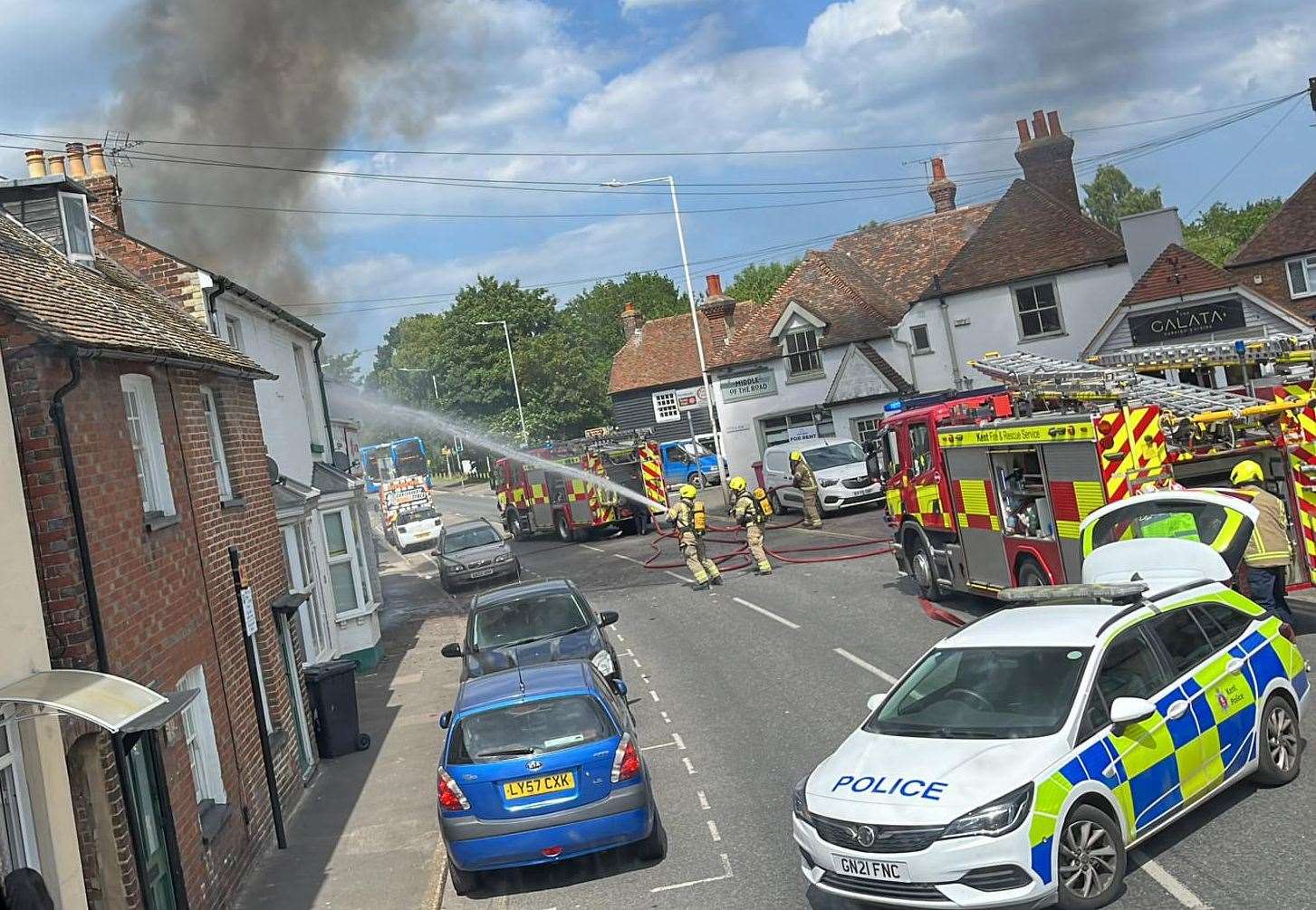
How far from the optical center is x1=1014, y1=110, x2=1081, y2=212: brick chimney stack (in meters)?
38.4

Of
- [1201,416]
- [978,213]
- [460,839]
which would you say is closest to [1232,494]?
[1201,416]

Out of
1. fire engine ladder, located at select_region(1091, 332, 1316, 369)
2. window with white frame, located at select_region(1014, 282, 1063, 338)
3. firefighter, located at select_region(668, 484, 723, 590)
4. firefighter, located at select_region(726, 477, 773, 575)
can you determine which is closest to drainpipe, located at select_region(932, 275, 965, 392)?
window with white frame, located at select_region(1014, 282, 1063, 338)

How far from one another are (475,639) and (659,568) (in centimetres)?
1217

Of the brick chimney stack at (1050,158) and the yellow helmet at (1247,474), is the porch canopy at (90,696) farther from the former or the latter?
the brick chimney stack at (1050,158)

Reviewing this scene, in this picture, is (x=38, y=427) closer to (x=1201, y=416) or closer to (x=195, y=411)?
(x=195, y=411)

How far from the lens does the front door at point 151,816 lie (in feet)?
26.2

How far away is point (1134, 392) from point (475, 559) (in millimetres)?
17329

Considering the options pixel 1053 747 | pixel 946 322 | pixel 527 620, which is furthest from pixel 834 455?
pixel 1053 747

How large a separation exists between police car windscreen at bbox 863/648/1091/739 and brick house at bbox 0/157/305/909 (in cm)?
453

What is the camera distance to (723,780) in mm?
10422

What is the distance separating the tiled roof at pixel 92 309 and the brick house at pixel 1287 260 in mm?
34287

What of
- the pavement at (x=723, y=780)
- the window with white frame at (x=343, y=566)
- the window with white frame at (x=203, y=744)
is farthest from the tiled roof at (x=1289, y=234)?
the window with white frame at (x=203, y=744)

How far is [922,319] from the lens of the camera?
1485 inches

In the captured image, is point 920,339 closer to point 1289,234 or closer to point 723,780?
point 1289,234
